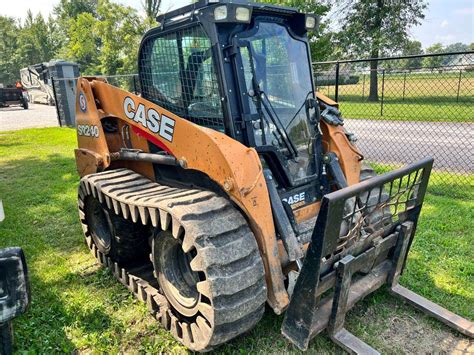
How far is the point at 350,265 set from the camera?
2.68m

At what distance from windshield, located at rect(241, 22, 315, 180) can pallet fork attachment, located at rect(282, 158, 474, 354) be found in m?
0.65

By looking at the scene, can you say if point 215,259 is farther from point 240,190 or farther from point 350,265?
point 350,265

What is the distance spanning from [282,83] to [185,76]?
0.78 m

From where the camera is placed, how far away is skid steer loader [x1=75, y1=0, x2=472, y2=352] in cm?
250

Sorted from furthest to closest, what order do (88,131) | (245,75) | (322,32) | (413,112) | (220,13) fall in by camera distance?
(322,32) → (413,112) → (88,131) → (245,75) → (220,13)

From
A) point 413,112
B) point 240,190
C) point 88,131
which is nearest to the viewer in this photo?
point 240,190

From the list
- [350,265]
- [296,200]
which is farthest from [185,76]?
[350,265]

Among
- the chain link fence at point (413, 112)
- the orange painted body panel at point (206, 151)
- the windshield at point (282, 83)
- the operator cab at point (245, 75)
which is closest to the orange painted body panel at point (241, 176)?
the orange painted body panel at point (206, 151)

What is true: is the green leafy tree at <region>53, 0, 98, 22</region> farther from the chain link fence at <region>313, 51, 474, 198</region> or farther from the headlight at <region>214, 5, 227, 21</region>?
the headlight at <region>214, 5, 227, 21</region>

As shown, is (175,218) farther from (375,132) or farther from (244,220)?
(375,132)

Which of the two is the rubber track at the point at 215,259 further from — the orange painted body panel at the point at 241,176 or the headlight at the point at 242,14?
the headlight at the point at 242,14

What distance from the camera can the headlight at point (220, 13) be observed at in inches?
104

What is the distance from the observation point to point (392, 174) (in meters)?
2.74

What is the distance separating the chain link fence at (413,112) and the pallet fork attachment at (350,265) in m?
3.54
